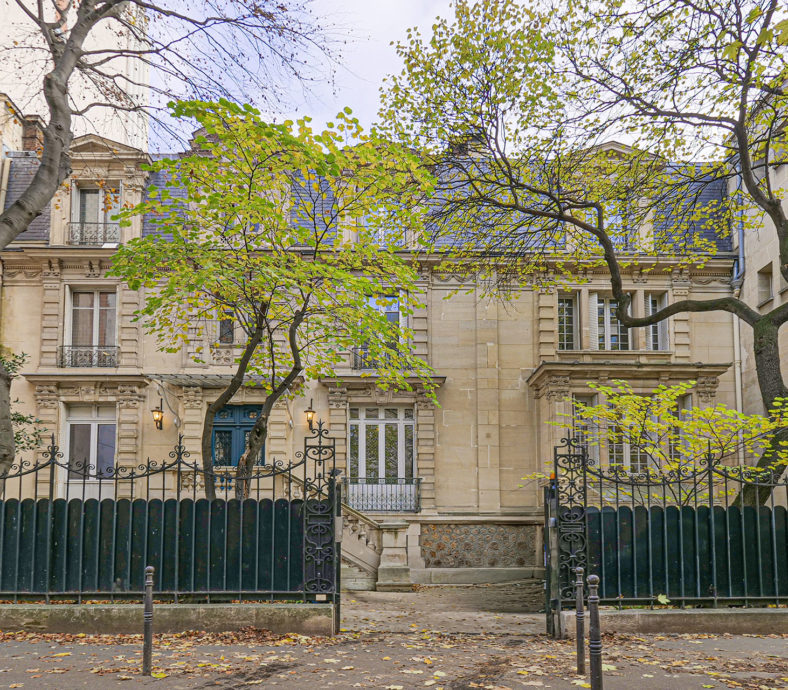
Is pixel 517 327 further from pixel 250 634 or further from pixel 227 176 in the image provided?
pixel 250 634

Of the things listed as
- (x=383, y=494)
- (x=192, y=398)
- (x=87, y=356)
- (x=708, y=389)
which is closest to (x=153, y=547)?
(x=192, y=398)

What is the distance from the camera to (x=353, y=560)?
699 inches

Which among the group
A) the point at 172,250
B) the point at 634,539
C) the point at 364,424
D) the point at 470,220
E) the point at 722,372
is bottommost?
the point at 634,539

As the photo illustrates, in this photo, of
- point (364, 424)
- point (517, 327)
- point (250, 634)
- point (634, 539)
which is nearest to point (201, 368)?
point (364, 424)

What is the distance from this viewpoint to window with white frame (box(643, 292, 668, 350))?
72.9ft

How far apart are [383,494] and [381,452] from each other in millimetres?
1164

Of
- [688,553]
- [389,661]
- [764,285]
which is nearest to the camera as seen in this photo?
[389,661]

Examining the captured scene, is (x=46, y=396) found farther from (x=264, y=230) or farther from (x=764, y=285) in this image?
(x=764, y=285)

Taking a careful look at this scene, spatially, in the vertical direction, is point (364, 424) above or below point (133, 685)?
above

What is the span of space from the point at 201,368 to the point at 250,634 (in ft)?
41.8

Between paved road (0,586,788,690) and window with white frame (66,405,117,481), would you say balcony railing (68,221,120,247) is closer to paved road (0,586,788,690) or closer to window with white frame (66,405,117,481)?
window with white frame (66,405,117,481)

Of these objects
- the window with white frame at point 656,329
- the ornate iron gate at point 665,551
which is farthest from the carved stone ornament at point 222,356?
the ornate iron gate at point 665,551

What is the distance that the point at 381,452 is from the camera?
71.5 ft

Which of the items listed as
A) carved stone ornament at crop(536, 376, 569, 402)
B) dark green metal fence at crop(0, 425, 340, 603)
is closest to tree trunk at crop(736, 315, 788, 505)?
dark green metal fence at crop(0, 425, 340, 603)
